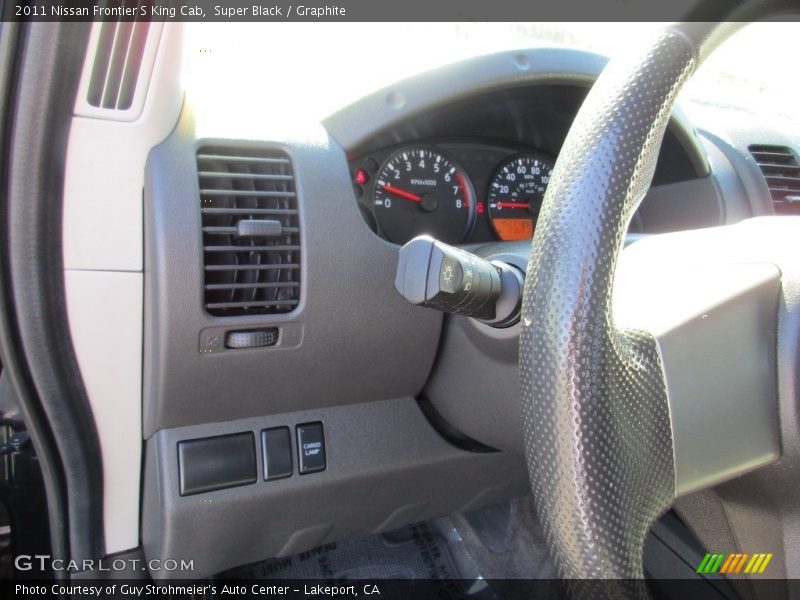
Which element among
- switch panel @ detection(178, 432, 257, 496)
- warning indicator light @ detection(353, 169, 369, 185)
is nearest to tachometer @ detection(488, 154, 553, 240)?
warning indicator light @ detection(353, 169, 369, 185)

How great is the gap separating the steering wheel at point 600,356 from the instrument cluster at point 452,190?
68 centimetres

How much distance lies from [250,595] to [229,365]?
0.83 meters

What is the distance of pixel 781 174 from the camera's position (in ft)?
5.77

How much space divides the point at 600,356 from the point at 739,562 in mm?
590

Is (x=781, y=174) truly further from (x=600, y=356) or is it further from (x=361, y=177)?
(x=600, y=356)

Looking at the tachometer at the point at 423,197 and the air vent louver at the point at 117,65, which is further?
the tachometer at the point at 423,197

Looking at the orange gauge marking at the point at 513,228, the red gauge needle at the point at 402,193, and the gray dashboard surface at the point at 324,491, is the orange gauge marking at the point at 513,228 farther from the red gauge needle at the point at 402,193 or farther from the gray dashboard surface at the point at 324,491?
the gray dashboard surface at the point at 324,491

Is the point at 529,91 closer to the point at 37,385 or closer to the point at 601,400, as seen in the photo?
the point at 601,400

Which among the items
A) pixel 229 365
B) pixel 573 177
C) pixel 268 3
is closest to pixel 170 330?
pixel 229 365

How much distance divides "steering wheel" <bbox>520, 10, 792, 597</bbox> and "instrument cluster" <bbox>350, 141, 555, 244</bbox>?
0.68 m

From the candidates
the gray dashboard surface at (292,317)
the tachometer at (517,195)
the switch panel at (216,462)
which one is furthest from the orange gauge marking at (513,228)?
the switch panel at (216,462)

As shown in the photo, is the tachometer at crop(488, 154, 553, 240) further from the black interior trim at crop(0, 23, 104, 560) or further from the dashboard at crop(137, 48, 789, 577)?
the black interior trim at crop(0, 23, 104, 560)

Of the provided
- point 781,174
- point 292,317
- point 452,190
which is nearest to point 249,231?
point 292,317

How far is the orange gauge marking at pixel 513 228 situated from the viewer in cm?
157
